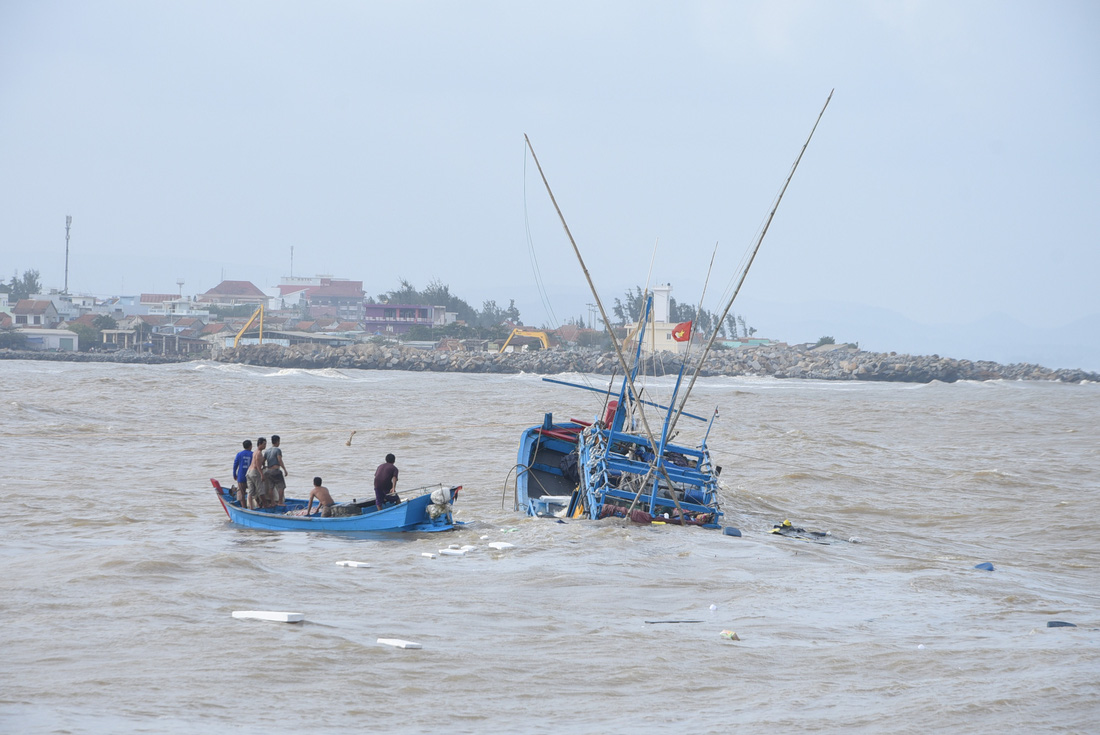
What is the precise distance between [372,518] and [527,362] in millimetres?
59764

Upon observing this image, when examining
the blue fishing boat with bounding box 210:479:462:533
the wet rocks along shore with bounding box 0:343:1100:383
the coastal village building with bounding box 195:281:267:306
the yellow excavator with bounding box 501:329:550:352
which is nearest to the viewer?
the blue fishing boat with bounding box 210:479:462:533

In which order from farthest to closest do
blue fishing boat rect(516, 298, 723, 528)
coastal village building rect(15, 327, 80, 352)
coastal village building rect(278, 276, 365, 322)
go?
coastal village building rect(278, 276, 365, 322) < coastal village building rect(15, 327, 80, 352) < blue fishing boat rect(516, 298, 723, 528)

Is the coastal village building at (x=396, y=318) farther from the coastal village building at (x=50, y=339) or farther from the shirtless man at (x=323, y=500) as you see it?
the shirtless man at (x=323, y=500)

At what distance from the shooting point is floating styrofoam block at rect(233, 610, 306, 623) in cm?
834

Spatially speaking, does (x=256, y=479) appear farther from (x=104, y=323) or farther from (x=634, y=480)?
(x=104, y=323)

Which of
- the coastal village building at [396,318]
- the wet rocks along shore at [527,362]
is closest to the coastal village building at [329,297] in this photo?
the coastal village building at [396,318]

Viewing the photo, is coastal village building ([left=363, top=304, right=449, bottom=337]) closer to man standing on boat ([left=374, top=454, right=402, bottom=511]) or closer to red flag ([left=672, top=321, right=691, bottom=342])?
red flag ([left=672, top=321, right=691, bottom=342])

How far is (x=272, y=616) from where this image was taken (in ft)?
27.5

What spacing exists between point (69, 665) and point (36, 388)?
3913cm

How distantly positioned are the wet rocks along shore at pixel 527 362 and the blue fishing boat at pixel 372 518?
5679 cm

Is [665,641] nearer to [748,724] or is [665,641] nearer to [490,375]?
[748,724]

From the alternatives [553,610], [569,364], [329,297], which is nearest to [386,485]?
[553,610]

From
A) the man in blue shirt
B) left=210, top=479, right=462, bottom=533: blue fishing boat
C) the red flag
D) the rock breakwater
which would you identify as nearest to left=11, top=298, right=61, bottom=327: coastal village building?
the rock breakwater

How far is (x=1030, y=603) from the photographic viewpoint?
9883mm
